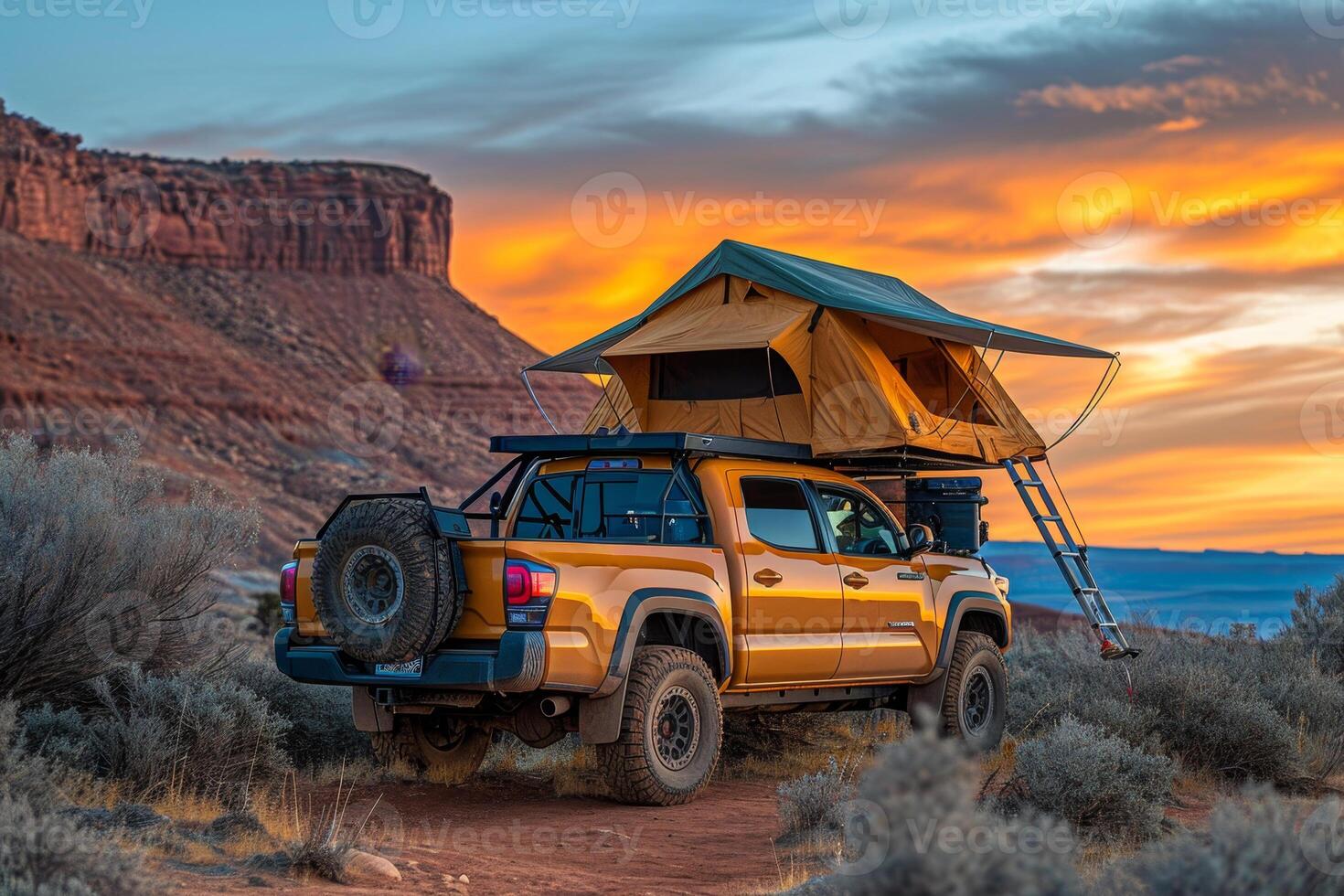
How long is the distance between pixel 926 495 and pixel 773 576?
3.00 metres

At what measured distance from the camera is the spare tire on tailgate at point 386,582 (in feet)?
25.9

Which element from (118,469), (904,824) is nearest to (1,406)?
(118,469)

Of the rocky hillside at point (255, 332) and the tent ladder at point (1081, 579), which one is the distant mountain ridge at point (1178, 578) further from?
the rocky hillside at point (255, 332)

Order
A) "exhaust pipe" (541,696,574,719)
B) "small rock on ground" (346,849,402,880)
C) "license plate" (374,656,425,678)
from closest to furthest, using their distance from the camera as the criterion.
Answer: "small rock on ground" (346,849,402,880)
"license plate" (374,656,425,678)
"exhaust pipe" (541,696,574,719)

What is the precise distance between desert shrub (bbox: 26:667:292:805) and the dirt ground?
740 millimetres

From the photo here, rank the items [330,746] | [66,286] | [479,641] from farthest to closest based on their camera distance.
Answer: [66,286]
[330,746]
[479,641]

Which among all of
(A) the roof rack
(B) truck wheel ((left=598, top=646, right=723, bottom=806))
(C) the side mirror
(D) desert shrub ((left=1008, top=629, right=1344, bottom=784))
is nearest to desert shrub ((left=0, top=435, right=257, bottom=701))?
(A) the roof rack

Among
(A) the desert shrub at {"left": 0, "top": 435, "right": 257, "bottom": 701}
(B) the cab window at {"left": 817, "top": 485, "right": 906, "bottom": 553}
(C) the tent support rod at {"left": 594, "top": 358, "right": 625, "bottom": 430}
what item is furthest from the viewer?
(C) the tent support rod at {"left": 594, "top": 358, "right": 625, "bottom": 430}

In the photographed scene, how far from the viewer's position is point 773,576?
30.6 feet

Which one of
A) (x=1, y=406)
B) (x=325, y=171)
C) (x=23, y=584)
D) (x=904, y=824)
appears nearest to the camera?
(x=904, y=824)

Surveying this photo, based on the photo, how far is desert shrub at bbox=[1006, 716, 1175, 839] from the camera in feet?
26.0

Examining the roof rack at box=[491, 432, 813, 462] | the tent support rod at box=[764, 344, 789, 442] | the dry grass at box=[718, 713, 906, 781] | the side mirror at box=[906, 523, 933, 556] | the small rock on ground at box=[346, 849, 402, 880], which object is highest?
the tent support rod at box=[764, 344, 789, 442]

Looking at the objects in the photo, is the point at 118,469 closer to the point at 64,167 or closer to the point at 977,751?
the point at 977,751

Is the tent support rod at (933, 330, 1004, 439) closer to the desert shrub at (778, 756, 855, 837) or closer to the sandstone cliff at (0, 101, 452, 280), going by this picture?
the desert shrub at (778, 756, 855, 837)
